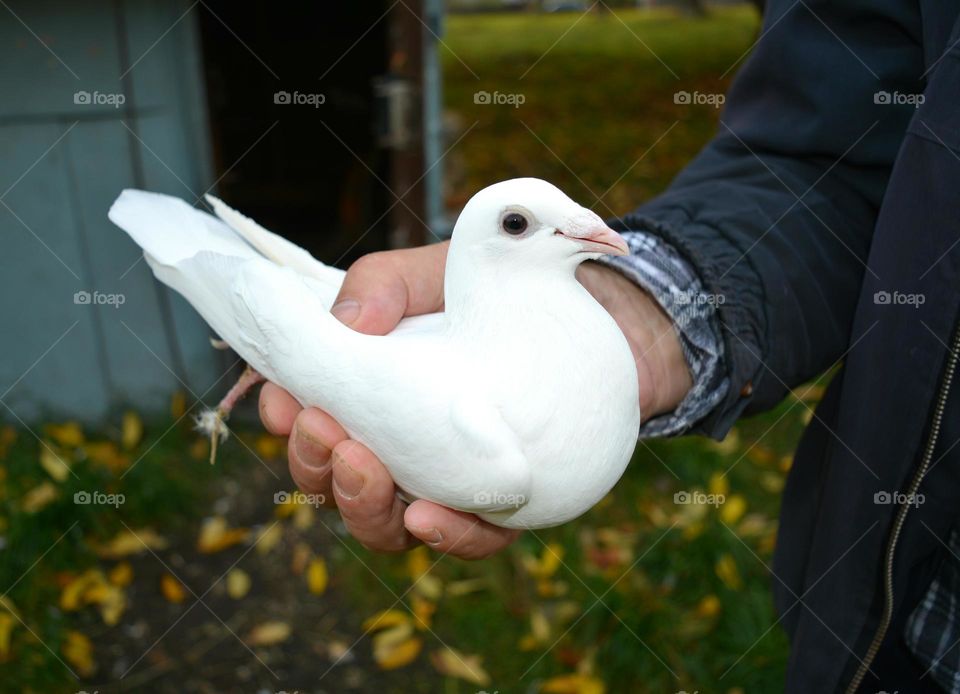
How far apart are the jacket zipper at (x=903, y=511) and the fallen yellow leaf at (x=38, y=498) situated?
323 cm

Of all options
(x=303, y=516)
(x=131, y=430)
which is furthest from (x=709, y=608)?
(x=131, y=430)

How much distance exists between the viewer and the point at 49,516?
348 centimetres

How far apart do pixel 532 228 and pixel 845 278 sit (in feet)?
3.29

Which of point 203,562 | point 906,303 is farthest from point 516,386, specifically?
point 203,562

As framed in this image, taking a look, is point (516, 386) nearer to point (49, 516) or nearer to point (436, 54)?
point (49, 516)

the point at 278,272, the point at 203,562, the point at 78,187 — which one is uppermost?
the point at 78,187

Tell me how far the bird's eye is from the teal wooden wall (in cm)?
307

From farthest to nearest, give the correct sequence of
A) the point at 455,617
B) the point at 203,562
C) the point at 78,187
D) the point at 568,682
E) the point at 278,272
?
the point at 78,187, the point at 203,562, the point at 455,617, the point at 568,682, the point at 278,272

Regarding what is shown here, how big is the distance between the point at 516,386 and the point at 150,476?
282 centimetres

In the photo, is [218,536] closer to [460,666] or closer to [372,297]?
[460,666]
